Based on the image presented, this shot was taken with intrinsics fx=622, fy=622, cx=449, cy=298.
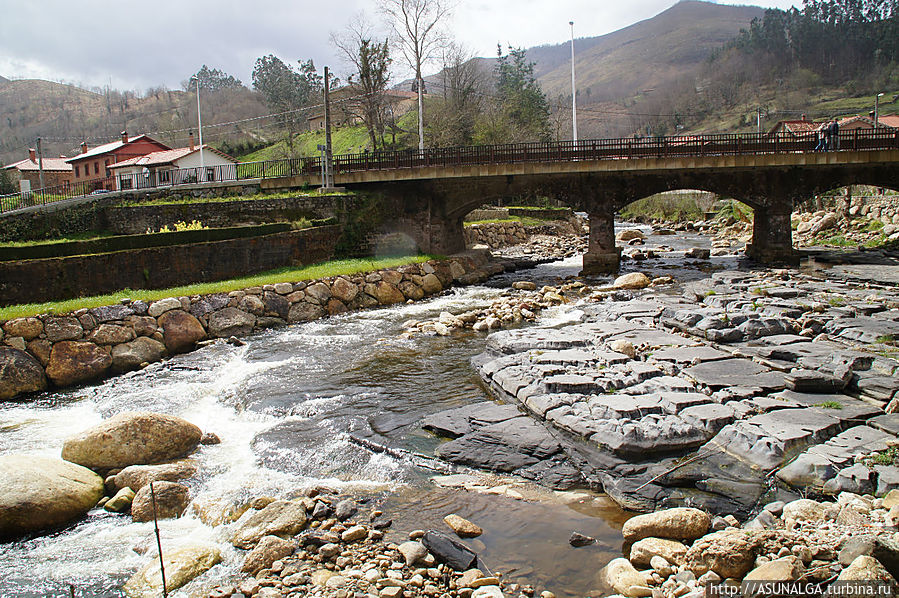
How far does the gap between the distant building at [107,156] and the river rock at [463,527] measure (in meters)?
61.6

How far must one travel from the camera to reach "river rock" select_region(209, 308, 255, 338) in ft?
64.1

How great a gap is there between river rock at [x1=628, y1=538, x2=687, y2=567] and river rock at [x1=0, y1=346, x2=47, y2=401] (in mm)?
14198

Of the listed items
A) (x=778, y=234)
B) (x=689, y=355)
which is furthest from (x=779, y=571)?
(x=778, y=234)

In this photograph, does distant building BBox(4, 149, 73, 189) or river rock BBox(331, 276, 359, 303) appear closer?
river rock BBox(331, 276, 359, 303)

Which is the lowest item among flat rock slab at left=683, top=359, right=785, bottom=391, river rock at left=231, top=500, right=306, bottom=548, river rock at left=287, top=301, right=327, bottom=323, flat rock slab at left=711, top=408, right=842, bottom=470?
river rock at left=231, top=500, right=306, bottom=548

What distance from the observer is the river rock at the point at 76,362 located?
15289 millimetres

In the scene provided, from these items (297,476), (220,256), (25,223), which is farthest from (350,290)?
(25,223)

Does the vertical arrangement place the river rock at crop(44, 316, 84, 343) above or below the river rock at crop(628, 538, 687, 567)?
above

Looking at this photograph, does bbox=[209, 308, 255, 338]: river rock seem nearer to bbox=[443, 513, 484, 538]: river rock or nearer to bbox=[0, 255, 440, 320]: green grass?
bbox=[0, 255, 440, 320]: green grass

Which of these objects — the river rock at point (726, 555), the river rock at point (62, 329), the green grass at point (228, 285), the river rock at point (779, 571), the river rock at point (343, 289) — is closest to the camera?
the river rock at point (779, 571)

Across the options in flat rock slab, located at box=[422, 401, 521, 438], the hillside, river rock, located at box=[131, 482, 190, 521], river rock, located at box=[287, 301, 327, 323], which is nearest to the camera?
river rock, located at box=[131, 482, 190, 521]

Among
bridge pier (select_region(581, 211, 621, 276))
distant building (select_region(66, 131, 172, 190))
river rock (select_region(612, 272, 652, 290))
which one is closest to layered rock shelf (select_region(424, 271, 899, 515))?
river rock (select_region(612, 272, 652, 290))

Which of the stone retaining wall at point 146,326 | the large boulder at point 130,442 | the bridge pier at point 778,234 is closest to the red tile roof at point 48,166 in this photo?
the stone retaining wall at point 146,326

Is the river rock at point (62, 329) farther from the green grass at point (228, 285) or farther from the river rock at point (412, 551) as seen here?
the river rock at point (412, 551)
